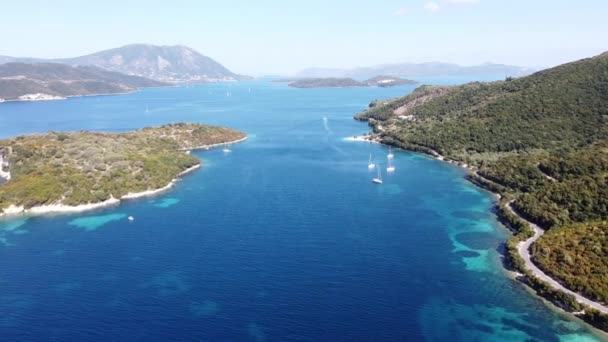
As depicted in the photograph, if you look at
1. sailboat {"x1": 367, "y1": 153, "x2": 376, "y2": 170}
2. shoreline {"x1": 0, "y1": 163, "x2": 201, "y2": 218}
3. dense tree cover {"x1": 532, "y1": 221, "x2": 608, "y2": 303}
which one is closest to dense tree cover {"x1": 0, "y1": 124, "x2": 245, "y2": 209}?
shoreline {"x1": 0, "y1": 163, "x2": 201, "y2": 218}

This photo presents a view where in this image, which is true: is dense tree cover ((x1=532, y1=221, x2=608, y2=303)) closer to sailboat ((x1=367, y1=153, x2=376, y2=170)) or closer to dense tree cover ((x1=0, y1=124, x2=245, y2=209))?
sailboat ((x1=367, y1=153, x2=376, y2=170))

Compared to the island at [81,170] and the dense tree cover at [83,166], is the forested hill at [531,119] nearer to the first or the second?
the island at [81,170]

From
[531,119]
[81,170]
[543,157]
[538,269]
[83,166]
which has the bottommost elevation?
[538,269]

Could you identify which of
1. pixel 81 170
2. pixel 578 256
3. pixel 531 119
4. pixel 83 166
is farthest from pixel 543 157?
pixel 83 166

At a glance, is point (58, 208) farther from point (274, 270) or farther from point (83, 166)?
point (274, 270)

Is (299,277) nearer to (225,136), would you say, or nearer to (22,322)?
(22,322)

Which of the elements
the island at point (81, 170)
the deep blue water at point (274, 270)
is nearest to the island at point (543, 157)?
the deep blue water at point (274, 270)
